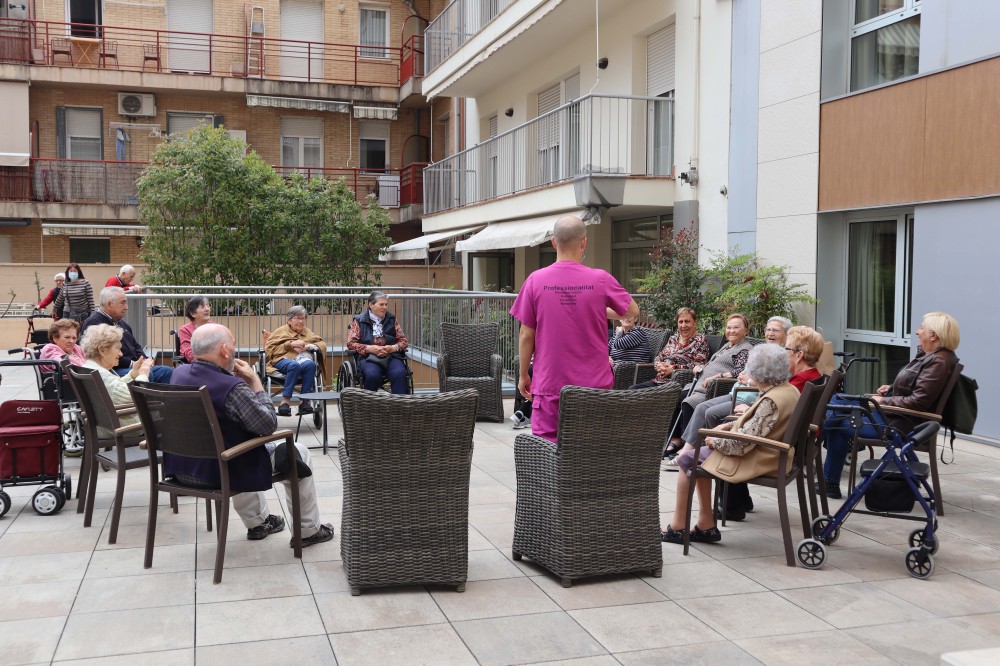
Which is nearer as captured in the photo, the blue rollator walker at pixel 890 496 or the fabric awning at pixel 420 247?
the blue rollator walker at pixel 890 496

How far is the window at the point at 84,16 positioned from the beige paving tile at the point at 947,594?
1079 inches

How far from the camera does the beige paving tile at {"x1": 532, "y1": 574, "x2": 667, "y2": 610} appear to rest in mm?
4695

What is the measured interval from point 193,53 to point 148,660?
86.6 feet

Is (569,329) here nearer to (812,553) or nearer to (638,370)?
(812,553)

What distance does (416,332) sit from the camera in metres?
12.8

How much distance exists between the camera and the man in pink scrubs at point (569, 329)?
17.4 feet

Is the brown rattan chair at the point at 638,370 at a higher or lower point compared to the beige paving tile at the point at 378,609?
higher

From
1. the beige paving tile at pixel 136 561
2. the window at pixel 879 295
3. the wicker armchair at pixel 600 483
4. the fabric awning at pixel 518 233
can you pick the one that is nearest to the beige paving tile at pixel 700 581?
the wicker armchair at pixel 600 483

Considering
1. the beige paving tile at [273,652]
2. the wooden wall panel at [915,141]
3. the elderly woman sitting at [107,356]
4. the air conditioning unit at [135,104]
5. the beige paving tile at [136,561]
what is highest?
the air conditioning unit at [135,104]

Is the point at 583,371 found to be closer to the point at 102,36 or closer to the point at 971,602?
the point at 971,602

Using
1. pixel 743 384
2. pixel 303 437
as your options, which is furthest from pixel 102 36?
pixel 743 384

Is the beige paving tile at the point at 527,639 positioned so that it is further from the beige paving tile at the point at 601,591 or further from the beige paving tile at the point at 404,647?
the beige paving tile at the point at 601,591

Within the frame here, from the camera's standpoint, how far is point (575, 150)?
16.0 meters

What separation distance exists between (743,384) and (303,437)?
4561mm
